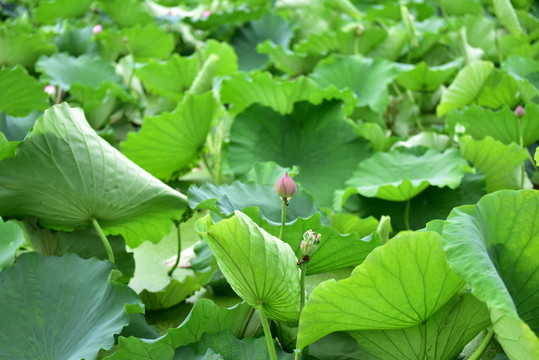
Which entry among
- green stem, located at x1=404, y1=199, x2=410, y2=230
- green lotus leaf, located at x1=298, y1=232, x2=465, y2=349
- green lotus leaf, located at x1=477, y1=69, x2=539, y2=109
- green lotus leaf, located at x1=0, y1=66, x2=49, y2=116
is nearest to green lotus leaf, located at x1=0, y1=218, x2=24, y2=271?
green lotus leaf, located at x1=298, y1=232, x2=465, y2=349

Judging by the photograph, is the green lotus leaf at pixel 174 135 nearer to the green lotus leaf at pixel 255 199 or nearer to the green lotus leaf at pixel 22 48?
the green lotus leaf at pixel 255 199

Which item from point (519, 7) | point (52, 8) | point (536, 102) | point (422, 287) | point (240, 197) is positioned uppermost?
point (422, 287)

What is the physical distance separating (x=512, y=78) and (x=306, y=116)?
2.02 ft

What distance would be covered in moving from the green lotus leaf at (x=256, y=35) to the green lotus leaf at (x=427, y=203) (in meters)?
1.41

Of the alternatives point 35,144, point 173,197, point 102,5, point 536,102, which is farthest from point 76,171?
point 102,5

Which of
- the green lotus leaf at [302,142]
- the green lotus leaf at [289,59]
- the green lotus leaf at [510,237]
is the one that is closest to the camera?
the green lotus leaf at [510,237]

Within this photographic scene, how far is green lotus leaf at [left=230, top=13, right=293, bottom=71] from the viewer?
286 centimetres

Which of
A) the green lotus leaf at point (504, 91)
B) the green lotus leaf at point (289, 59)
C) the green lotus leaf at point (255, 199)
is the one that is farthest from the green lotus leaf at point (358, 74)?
the green lotus leaf at point (255, 199)

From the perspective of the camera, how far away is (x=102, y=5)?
2.99 metres

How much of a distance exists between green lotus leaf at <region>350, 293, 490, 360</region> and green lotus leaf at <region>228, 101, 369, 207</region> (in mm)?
876

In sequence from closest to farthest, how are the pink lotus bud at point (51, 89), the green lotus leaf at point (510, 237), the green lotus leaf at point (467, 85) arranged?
the green lotus leaf at point (510, 237), the green lotus leaf at point (467, 85), the pink lotus bud at point (51, 89)

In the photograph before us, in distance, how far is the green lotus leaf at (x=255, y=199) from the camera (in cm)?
109

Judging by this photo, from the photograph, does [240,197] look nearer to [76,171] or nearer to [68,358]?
[76,171]

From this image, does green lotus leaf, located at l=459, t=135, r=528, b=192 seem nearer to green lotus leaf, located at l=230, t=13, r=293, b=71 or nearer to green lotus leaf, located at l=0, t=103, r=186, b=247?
green lotus leaf, located at l=0, t=103, r=186, b=247
